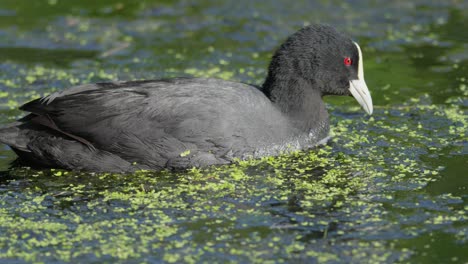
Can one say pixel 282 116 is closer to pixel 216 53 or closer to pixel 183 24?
pixel 216 53

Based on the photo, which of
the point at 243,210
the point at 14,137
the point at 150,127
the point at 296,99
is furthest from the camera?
the point at 296,99

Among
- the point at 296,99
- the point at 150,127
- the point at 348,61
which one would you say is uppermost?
the point at 348,61

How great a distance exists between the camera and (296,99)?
660 centimetres

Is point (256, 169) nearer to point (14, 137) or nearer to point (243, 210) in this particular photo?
point (243, 210)

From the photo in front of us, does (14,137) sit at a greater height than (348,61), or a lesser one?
lesser

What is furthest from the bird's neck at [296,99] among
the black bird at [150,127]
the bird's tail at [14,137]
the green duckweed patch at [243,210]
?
the bird's tail at [14,137]

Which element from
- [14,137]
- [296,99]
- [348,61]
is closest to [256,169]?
[296,99]

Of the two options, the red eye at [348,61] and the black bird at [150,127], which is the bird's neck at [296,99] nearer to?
the black bird at [150,127]

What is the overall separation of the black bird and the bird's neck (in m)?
0.09

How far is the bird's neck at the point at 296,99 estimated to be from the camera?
6.56 m

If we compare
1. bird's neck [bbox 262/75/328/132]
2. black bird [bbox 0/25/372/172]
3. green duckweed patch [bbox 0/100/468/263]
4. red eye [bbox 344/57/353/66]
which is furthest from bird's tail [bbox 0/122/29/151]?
red eye [bbox 344/57/353/66]

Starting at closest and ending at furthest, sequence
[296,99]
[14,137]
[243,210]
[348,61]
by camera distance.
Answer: [243,210] < [14,137] < [296,99] < [348,61]

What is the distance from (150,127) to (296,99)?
1215 millimetres

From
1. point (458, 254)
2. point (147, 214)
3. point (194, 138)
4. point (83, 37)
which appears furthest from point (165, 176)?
point (83, 37)
